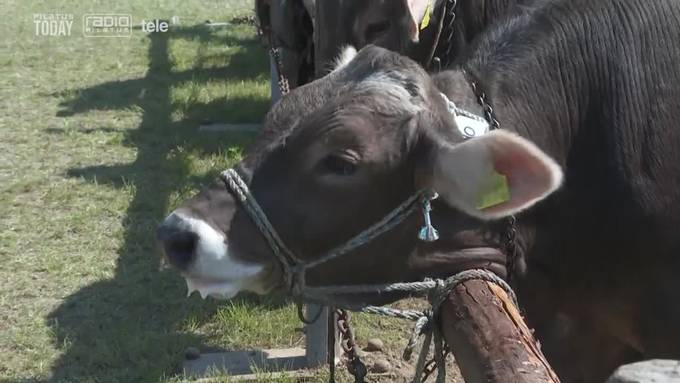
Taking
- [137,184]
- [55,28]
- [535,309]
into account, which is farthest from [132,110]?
[535,309]

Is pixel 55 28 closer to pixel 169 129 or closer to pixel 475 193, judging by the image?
pixel 169 129

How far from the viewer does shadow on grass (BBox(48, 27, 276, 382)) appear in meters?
4.24

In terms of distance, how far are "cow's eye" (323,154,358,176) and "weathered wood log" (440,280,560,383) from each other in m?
0.41

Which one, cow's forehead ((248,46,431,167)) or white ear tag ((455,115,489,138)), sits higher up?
cow's forehead ((248,46,431,167))

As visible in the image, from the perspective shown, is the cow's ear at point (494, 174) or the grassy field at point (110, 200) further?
the grassy field at point (110, 200)

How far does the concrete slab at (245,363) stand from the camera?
4.12m

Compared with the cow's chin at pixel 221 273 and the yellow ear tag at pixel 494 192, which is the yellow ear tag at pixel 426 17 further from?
the cow's chin at pixel 221 273

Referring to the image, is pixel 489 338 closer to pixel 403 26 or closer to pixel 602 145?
pixel 602 145

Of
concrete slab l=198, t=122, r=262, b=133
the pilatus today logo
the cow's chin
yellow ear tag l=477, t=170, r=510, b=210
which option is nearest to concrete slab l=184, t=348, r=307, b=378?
the cow's chin

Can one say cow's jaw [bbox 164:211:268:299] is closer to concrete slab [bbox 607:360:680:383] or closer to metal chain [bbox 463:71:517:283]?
metal chain [bbox 463:71:517:283]

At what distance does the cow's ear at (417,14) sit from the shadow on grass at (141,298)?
1.70 metres

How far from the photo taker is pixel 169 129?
27.3 ft

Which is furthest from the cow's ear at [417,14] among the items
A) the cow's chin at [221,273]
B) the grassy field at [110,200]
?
the cow's chin at [221,273]

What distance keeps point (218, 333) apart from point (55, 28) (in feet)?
36.2
